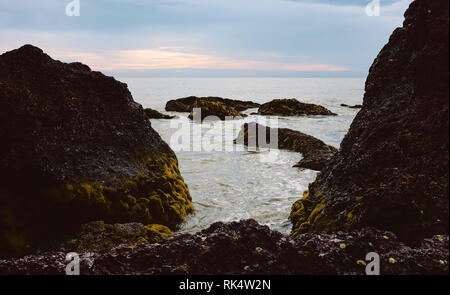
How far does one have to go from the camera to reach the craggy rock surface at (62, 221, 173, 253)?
229 inches

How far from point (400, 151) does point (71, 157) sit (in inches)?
225

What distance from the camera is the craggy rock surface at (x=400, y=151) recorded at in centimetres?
445

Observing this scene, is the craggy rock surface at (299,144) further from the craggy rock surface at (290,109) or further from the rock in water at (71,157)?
the craggy rock surface at (290,109)

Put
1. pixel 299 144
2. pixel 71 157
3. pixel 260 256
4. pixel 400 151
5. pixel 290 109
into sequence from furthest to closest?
pixel 290 109 < pixel 299 144 < pixel 71 157 < pixel 400 151 < pixel 260 256

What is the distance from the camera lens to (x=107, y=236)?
20.0 ft

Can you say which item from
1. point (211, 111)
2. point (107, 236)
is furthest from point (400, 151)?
point (211, 111)

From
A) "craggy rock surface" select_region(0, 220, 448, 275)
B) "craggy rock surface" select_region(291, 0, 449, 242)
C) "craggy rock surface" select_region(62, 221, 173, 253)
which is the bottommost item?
"craggy rock surface" select_region(62, 221, 173, 253)

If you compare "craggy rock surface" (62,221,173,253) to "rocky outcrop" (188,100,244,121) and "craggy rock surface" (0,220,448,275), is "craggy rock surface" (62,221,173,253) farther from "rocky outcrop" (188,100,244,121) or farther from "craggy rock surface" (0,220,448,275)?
"rocky outcrop" (188,100,244,121)

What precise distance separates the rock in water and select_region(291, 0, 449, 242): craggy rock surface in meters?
3.30

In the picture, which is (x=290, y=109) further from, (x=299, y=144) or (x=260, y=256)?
(x=260, y=256)

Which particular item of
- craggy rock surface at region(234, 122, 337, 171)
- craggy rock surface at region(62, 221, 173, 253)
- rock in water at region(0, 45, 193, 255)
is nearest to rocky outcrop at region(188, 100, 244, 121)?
craggy rock surface at region(234, 122, 337, 171)

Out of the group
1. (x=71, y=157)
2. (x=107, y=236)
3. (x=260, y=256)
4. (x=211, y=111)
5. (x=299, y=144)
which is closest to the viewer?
(x=260, y=256)

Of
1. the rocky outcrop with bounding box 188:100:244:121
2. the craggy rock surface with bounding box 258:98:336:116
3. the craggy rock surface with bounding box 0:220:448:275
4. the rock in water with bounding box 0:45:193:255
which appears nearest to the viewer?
the craggy rock surface with bounding box 0:220:448:275

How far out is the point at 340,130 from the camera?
89.1 feet
